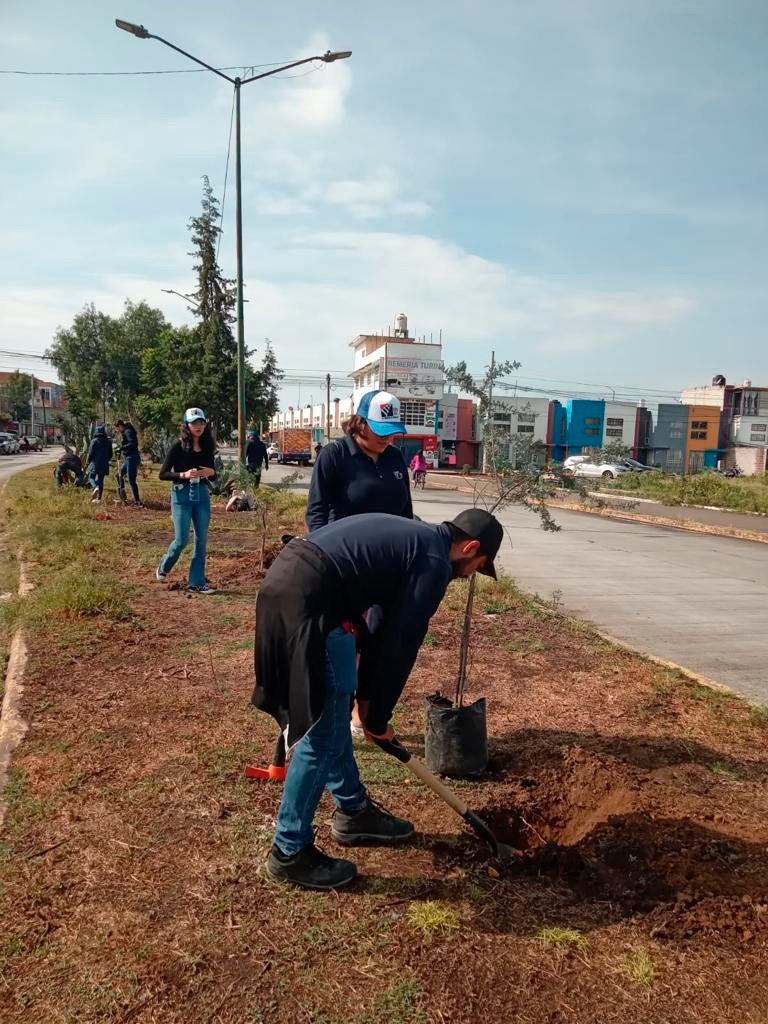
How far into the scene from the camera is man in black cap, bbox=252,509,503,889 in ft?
7.76

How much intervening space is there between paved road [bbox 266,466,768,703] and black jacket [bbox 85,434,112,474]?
8.03 m

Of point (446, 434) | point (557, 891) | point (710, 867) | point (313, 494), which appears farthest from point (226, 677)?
point (446, 434)

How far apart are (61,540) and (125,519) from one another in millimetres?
3012

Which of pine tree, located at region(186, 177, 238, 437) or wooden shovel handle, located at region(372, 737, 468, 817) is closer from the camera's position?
wooden shovel handle, located at region(372, 737, 468, 817)

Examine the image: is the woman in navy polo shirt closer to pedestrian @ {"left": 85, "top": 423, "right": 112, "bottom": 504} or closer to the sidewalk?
the sidewalk

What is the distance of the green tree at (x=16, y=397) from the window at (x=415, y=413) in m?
53.1

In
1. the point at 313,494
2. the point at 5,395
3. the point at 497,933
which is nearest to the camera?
the point at 497,933

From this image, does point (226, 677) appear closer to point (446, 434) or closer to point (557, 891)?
point (557, 891)

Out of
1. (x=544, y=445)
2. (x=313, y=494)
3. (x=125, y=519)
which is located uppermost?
(x=544, y=445)

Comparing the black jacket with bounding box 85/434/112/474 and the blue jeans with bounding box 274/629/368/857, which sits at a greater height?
the black jacket with bounding box 85/434/112/474

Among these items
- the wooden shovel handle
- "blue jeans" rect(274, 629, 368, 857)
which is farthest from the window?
"blue jeans" rect(274, 629, 368, 857)

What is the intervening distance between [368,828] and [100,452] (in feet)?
41.1

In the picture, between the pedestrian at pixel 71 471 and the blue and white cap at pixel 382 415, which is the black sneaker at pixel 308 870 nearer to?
the blue and white cap at pixel 382 415

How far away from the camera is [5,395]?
300 ft
